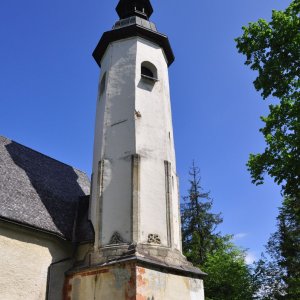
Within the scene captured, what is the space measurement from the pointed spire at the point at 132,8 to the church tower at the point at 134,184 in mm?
2402

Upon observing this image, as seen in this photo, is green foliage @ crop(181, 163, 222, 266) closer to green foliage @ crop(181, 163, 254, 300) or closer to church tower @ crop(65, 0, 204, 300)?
green foliage @ crop(181, 163, 254, 300)

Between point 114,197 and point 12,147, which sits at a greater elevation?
point 12,147

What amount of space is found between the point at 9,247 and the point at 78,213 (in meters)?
3.80

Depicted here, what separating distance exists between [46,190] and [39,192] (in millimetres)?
595

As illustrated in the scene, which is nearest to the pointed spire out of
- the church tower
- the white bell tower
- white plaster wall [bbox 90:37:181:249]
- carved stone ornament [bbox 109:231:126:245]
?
the church tower

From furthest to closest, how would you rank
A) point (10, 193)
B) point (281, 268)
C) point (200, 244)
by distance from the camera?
point (200, 244) → point (281, 268) → point (10, 193)

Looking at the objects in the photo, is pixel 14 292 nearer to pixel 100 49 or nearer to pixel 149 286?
pixel 149 286

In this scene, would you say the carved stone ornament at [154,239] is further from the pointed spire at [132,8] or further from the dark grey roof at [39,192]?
the pointed spire at [132,8]

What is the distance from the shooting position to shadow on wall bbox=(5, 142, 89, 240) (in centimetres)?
1274

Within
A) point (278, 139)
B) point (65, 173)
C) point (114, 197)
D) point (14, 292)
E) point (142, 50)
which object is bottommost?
point (14, 292)

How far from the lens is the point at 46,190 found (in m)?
14.8

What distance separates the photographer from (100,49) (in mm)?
17109

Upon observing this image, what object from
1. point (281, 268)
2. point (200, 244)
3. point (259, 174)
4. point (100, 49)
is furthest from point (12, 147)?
point (281, 268)

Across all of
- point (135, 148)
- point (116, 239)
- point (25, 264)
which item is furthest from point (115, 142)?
point (25, 264)
